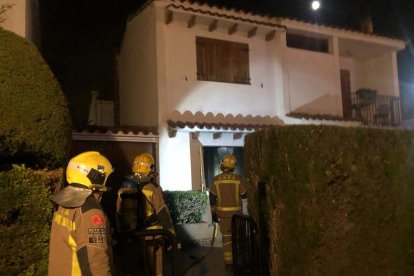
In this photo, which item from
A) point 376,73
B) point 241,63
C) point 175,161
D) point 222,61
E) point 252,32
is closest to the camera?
point 175,161

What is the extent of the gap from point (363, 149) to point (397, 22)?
50.9 ft

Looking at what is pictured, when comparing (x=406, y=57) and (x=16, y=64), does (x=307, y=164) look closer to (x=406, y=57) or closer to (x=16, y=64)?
(x=16, y=64)

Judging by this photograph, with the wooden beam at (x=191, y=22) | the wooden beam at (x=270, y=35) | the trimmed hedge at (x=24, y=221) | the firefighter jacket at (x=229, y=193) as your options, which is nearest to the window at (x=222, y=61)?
the wooden beam at (x=191, y=22)

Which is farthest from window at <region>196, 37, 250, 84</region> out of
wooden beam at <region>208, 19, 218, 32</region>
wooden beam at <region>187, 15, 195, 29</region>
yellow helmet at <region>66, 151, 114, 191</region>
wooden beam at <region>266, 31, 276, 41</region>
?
yellow helmet at <region>66, 151, 114, 191</region>

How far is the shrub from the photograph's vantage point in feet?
30.8

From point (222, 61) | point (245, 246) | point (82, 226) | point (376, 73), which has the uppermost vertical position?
point (376, 73)

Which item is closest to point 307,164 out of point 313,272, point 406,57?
point 313,272

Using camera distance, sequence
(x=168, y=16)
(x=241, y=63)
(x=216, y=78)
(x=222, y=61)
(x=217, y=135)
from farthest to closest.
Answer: (x=241, y=63) → (x=222, y=61) → (x=216, y=78) → (x=217, y=135) → (x=168, y=16)

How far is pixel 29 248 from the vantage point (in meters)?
3.98

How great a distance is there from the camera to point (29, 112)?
13.3ft

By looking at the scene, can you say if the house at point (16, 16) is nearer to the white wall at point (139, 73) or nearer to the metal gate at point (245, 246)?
the metal gate at point (245, 246)

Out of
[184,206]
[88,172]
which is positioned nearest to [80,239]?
[88,172]

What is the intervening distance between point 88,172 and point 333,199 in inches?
102

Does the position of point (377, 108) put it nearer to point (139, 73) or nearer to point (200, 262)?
point (139, 73)
